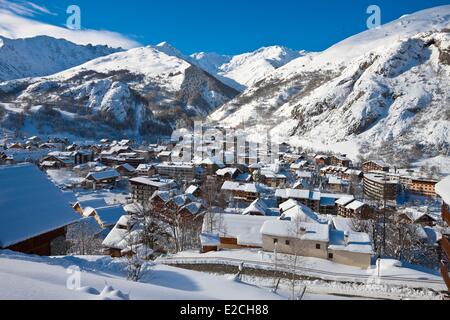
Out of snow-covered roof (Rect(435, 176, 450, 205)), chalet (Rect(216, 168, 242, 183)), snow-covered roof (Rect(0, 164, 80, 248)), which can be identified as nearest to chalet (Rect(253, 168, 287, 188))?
chalet (Rect(216, 168, 242, 183))

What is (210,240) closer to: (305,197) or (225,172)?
(305,197)

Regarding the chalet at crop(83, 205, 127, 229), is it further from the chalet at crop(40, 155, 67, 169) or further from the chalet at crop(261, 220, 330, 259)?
the chalet at crop(40, 155, 67, 169)

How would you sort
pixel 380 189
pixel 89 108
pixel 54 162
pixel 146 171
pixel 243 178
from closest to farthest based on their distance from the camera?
pixel 380 189
pixel 243 178
pixel 146 171
pixel 54 162
pixel 89 108

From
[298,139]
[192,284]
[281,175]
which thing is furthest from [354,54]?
[192,284]

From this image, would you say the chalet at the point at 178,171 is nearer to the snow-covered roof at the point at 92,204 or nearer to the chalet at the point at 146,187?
the chalet at the point at 146,187

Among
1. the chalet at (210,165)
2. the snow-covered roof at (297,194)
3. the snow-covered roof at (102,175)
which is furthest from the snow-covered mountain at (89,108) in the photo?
the snow-covered roof at (297,194)

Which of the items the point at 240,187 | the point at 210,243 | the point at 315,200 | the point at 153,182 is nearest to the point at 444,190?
the point at 210,243

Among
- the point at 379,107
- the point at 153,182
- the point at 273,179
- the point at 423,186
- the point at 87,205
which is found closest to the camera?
the point at 87,205
